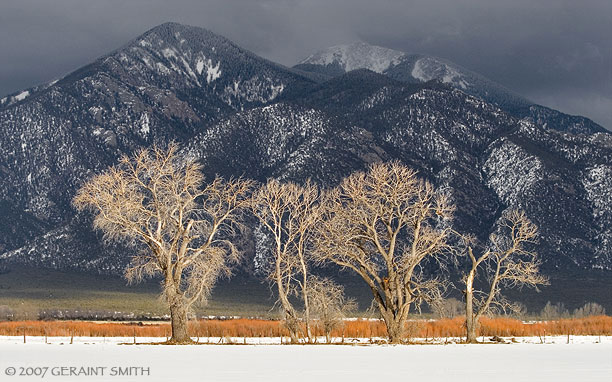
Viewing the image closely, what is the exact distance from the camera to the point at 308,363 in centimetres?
4650

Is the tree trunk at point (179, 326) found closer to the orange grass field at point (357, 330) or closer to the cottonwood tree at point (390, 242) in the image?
the cottonwood tree at point (390, 242)

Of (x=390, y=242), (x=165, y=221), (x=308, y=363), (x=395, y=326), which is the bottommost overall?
(x=308, y=363)

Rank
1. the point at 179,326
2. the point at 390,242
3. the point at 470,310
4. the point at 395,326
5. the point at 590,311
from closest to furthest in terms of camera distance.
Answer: the point at 395,326 < the point at 390,242 < the point at 179,326 < the point at 470,310 < the point at 590,311

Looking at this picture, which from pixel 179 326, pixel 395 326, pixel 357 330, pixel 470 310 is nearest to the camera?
pixel 395 326

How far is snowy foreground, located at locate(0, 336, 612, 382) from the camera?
130 feet

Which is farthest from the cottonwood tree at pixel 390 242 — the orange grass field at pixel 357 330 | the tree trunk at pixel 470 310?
the orange grass field at pixel 357 330

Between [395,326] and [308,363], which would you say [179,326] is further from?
[308,363]

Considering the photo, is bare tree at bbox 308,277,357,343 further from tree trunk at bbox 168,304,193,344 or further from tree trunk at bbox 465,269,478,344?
tree trunk at bbox 168,304,193,344

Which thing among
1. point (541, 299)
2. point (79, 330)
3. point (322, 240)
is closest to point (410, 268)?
point (322, 240)

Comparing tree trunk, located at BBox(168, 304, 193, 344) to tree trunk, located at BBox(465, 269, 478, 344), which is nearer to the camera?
tree trunk, located at BBox(168, 304, 193, 344)

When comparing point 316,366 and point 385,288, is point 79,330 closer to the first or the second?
point 385,288

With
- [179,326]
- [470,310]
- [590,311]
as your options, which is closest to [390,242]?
[470,310]

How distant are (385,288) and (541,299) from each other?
5557 inches

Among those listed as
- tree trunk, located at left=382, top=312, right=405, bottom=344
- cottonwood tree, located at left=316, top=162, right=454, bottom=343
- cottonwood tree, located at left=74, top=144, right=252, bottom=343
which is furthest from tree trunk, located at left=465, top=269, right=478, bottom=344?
cottonwood tree, located at left=74, top=144, right=252, bottom=343
